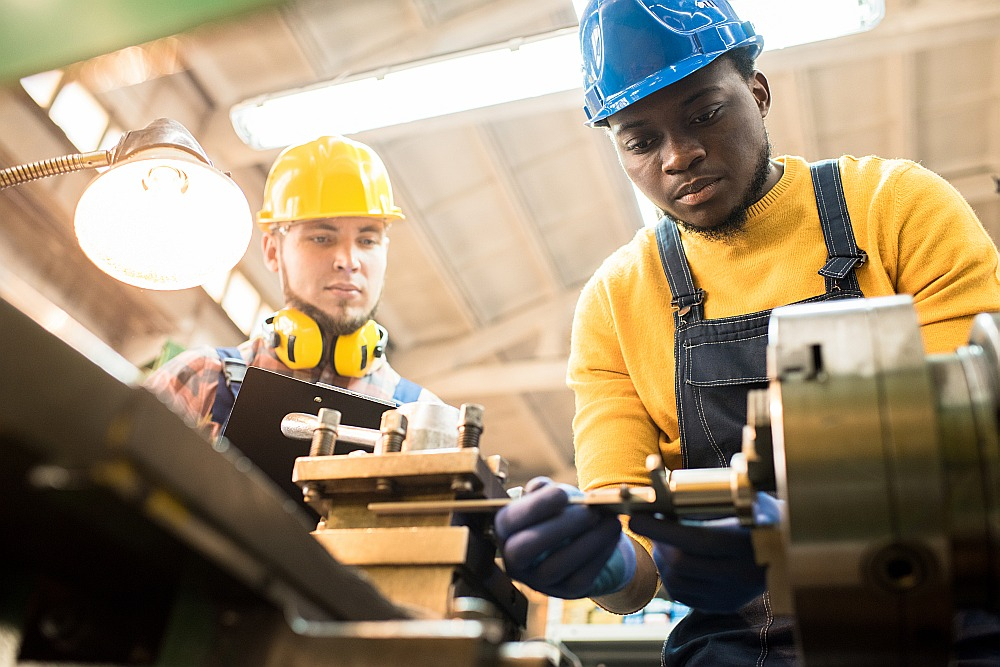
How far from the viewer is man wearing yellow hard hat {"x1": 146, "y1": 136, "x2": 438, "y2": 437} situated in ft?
7.61

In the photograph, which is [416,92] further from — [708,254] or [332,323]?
[708,254]

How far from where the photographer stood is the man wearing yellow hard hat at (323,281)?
2.32 m

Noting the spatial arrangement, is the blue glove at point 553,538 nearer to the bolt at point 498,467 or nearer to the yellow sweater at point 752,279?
the bolt at point 498,467

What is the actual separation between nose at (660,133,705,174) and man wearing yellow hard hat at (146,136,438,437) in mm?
986

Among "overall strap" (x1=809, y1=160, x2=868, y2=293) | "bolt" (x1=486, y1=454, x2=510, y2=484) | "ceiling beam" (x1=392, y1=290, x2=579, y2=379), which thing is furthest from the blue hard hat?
"ceiling beam" (x1=392, y1=290, x2=579, y2=379)

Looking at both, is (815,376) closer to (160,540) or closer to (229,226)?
(160,540)

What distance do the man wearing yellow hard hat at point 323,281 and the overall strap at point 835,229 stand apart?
1.13 m

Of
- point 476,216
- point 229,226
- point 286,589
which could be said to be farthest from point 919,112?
point 286,589

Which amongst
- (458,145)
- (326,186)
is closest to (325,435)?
(326,186)

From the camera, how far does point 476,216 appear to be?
227 inches

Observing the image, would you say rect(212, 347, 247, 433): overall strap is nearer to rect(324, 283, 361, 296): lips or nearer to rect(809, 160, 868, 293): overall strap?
rect(324, 283, 361, 296): lips

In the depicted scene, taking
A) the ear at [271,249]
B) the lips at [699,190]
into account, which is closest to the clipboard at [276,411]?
the lips at [699,190]

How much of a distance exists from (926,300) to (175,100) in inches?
175

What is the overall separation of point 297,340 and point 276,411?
94cm
